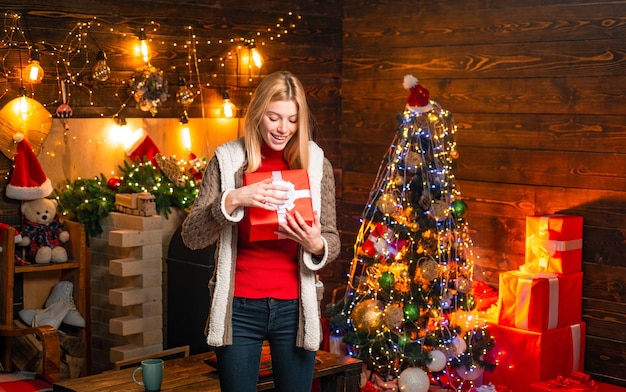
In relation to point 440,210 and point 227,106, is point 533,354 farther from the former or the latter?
point 227,106

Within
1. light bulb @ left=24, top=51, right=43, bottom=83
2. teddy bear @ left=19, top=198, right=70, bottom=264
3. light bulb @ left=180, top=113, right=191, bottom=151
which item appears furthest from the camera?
light bulb @ left=180, top=113, right=191, bottom=151

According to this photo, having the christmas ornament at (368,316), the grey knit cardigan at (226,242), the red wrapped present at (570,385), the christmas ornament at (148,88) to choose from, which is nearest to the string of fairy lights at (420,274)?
the christmas ornament at (368,316)

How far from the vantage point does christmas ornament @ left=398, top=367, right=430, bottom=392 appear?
13.4 feet

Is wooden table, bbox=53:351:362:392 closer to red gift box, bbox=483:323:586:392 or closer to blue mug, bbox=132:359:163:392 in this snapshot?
blue mug, bbox=132:359:163:392

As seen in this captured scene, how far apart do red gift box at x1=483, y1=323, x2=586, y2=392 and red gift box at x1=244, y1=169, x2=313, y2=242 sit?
2.16 m

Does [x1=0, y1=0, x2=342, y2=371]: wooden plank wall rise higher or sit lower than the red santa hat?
higher

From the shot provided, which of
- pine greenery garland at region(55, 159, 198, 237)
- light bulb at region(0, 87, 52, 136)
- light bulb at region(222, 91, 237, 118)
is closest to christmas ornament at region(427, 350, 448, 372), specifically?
pine greenery garland at region(55, 159, 198, 237)

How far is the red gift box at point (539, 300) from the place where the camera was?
4.10m

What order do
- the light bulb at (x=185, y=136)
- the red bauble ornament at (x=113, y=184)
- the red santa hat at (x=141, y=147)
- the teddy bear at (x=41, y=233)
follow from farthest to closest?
the light bulb at (x=185, y=136)
the red santa hat at (x=141, y=147)
the red bauble ornament at (x=113, y=184)
the teddy bear at (x=41, y=233)

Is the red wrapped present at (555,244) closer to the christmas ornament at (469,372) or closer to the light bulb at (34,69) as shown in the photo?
the christmas ornament at (469,372)

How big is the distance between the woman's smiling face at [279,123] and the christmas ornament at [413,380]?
6.74ft

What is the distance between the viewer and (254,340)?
7.58ft

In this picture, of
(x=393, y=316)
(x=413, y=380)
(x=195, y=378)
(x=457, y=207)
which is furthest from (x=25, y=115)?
(x=413, y=380)

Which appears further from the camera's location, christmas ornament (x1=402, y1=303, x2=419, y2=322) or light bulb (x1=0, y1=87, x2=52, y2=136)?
christmas ornament (x1=402, y1=303, x2=419, y2=322)
